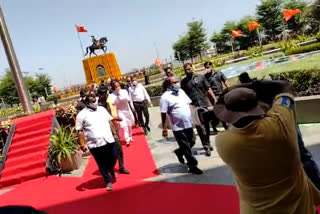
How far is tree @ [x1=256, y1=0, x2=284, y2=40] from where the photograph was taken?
51.0m

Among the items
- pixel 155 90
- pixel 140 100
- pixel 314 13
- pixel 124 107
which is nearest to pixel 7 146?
pixel 124 107

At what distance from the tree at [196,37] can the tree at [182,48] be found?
1043 millimetres

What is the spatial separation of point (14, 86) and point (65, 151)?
170ft

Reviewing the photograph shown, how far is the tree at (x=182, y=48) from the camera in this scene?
57.2 m

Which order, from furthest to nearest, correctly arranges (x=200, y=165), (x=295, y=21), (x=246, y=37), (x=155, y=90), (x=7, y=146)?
1. (x=246, y=37)
2. (x=295, y=21)
3. (x=155, y=90)
4. (x=7, y=146)
5. (x=200, y=165)

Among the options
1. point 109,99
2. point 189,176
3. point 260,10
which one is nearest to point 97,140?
point 189,176

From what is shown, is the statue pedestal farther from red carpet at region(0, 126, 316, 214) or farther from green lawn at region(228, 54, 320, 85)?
red carpet at region(0, 126, 316, 214)

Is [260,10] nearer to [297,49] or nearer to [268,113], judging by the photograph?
[297,49]

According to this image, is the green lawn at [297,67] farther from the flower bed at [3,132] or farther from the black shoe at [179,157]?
the flower bed at [3,132]

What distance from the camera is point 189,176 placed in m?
6.07

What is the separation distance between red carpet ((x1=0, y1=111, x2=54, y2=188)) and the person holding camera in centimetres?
702

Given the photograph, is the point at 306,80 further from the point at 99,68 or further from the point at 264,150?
the point at 99,68

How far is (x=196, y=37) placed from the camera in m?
55.3

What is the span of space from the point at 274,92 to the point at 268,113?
0.25 meters
